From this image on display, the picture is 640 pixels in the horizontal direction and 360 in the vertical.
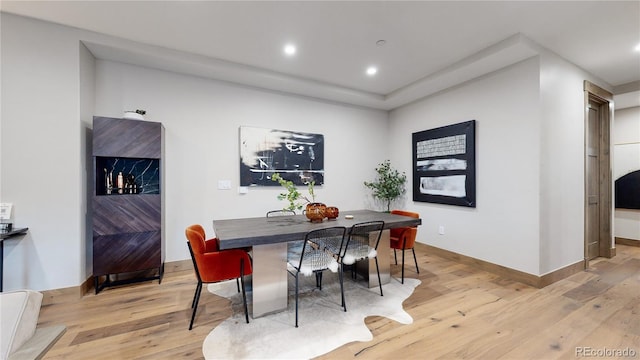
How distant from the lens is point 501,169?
10.8 ft

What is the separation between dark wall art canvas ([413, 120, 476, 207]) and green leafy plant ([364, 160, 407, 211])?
1.08 ft

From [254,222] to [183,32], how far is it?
2164 millimetres

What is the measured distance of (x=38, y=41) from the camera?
8.19 ft

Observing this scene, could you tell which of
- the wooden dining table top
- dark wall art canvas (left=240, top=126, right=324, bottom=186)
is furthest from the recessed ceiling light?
the wooden dining table top

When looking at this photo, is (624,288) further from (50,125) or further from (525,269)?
(50,125)

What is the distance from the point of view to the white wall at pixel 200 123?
320 cm

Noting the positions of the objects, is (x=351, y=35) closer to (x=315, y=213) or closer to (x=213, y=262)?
(x=315, y=213)

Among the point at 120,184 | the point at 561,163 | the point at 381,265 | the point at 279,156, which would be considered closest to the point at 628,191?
the point at 561,163

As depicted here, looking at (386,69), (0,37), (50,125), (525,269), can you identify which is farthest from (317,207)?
(0,37)

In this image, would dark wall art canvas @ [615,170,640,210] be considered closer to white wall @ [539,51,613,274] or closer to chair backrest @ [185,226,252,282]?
white wall @ [539,51,613,274]

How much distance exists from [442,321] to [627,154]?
5.62m

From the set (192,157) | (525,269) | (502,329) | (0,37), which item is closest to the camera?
(502,329)

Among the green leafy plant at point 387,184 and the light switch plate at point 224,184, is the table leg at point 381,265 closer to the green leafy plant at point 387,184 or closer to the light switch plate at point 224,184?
the green leafy plant at point 387,184

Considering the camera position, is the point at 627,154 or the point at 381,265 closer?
the point at 381,265
